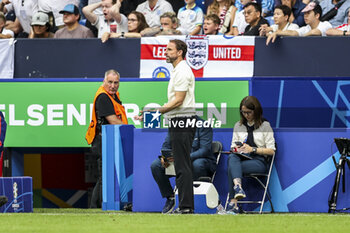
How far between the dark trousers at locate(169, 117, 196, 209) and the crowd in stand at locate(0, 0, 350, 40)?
4.34 m

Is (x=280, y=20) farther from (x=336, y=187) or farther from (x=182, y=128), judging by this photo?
(x=182, y=128)

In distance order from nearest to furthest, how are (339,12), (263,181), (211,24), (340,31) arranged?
(263,181), (340,31), (211,24), (339,12)

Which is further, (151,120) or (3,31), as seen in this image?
(3,31)

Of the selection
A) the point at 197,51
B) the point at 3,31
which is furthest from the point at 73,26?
the point at 197,51

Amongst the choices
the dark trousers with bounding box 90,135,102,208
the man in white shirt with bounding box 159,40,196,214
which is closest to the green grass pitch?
the man in white shirt with bounding box 159,40,196,214

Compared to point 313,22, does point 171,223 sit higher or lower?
lower

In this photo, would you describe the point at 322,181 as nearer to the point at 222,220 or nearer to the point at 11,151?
the point at 222,220

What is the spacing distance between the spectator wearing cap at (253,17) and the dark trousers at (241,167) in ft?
12.0

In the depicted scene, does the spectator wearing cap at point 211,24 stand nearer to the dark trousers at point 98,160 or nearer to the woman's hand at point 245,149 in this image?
the dark trousers at point 98,160

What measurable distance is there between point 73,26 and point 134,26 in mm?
1135

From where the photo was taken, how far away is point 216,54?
44.9 feet

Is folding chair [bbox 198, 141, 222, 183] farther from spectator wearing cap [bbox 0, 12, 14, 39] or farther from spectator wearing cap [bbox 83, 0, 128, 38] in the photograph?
spectator wearing cap [bbox 0, 12, 14, 39]

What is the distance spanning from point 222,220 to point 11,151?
6.27m

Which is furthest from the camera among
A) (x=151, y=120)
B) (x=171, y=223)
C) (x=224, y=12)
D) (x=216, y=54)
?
(x=224, y=12)
